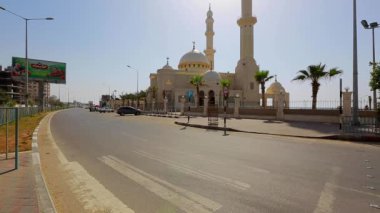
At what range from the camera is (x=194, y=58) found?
77.8 meters

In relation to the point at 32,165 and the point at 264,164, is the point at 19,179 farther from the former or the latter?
the point at 264,164

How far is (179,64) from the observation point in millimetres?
80625

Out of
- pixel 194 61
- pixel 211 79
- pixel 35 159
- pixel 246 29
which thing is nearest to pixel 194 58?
pixel 194 61

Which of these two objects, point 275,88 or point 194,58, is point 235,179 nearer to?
point 275,88

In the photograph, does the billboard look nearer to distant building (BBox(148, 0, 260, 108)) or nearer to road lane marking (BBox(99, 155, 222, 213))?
distant building (BBox(148, 0, 260, 108))

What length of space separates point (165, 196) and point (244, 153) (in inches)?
197

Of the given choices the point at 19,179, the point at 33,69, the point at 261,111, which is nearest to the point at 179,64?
the point at 33,69

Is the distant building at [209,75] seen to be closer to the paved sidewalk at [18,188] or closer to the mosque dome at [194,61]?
the mosque dome at [194,61]

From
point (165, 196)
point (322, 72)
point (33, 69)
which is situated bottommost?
point (165, 196)

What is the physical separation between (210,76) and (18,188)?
60930 mm

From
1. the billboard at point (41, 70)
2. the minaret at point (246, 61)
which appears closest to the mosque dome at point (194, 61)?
the minaret at point (246, 61)

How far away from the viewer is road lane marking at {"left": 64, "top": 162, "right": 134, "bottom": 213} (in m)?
4.62

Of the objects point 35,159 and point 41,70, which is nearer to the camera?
point 35,159

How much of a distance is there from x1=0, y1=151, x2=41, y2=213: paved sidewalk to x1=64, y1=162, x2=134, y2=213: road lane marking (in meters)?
0.75
